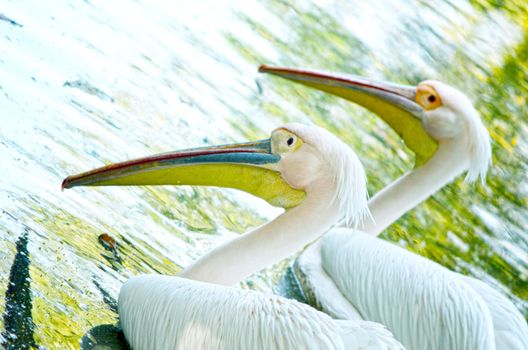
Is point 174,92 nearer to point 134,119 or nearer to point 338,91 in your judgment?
point 134,119

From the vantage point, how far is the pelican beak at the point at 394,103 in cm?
466

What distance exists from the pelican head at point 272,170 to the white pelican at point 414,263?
23 centimetres

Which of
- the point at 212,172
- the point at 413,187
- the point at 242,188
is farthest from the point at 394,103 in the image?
the point at 212,172

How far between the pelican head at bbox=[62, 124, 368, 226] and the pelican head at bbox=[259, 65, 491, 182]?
1101 mm

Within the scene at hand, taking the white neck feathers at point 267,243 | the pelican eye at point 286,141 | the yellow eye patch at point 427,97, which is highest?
the yellow eye patch at point 427,97

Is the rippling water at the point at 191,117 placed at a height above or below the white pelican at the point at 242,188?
below

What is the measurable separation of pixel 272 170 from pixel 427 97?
4.08 feet

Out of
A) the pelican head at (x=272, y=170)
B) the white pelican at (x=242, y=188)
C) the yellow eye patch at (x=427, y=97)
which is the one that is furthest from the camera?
the yellow eye patch at (x=427, y=97)

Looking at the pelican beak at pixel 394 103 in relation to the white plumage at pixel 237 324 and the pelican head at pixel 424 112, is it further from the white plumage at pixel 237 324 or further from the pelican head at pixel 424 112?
the white plumage at pixel 237 324

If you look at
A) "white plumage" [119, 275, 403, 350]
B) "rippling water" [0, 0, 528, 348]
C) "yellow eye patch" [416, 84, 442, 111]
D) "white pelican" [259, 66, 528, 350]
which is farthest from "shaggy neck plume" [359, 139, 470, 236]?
"white plumage" [119, 275, 403, 350]

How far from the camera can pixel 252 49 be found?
258 inches

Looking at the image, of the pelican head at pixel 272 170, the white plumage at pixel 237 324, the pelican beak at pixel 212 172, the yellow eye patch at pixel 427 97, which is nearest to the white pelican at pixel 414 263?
the yellow eye patch at pixel 427 97

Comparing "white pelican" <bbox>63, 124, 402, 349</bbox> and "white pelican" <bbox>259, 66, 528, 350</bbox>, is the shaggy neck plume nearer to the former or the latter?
"white pelican" <bbox>259, 66, 528, 350</bbox>

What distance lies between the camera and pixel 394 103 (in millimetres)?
4684
